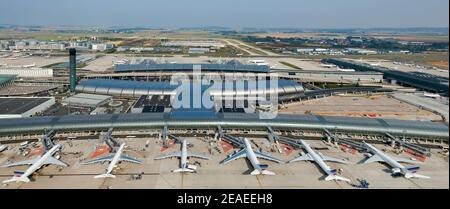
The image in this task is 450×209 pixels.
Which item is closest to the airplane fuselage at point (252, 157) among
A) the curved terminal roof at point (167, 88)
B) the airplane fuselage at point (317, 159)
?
the airplane fuselage at point (317, 159)

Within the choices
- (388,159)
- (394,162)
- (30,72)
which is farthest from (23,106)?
(394,162)

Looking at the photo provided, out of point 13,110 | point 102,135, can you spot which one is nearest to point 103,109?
point 13,110

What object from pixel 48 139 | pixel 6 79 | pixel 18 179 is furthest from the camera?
pixel 6 79

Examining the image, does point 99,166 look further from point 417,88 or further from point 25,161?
point 417,88

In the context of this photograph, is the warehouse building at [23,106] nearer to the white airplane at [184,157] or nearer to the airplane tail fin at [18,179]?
the airplane tail fin at [18,179]

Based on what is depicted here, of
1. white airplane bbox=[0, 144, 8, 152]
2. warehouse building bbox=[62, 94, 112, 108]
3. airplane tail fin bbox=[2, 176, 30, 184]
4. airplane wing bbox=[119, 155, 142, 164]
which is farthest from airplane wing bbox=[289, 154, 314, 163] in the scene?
warehouse building bbox=[62, 94, 112, 108]

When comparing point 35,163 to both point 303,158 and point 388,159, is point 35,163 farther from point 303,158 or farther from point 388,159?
point 388,159
